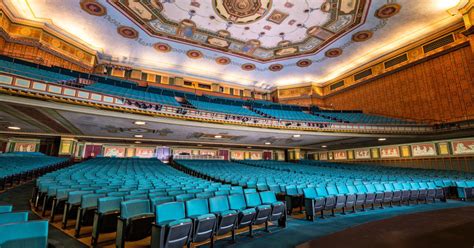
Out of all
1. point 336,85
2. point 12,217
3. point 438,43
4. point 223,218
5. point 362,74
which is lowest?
point 223,218

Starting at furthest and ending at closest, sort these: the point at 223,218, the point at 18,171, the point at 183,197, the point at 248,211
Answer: the point at 18,171 < the point at 183,197 < the point at 248,211 < the point at 223,218

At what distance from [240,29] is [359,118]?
27.2ft

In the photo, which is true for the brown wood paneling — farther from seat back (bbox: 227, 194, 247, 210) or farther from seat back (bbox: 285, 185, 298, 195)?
seat back (bbox: 227, 194, 247, 210)

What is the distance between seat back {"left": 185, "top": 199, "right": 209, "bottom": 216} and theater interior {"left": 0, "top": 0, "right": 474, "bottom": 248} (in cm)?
2

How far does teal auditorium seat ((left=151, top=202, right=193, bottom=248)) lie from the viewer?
7.09ft

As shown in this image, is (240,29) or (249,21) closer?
(249,21)

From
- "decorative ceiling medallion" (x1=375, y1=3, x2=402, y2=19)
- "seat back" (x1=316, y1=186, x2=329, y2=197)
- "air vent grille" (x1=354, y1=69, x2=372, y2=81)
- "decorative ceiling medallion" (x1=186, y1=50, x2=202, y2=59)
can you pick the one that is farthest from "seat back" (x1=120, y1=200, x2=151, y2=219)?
"air vent grille" (x1=354, y1=69, x2=372, y2=81)

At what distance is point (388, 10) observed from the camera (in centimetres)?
879

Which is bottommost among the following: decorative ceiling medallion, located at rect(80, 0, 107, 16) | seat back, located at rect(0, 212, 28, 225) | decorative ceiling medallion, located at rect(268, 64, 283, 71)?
seat back, located at rect(0, 212, 28, 225)

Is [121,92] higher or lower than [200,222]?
higher

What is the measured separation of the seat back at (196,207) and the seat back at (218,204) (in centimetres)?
8

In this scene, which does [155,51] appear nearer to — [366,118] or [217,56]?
[217,56]

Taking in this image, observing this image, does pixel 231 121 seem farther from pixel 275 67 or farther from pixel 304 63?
pixel 304 63

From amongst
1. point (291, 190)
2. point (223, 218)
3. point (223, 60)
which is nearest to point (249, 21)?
point (223, 60)
